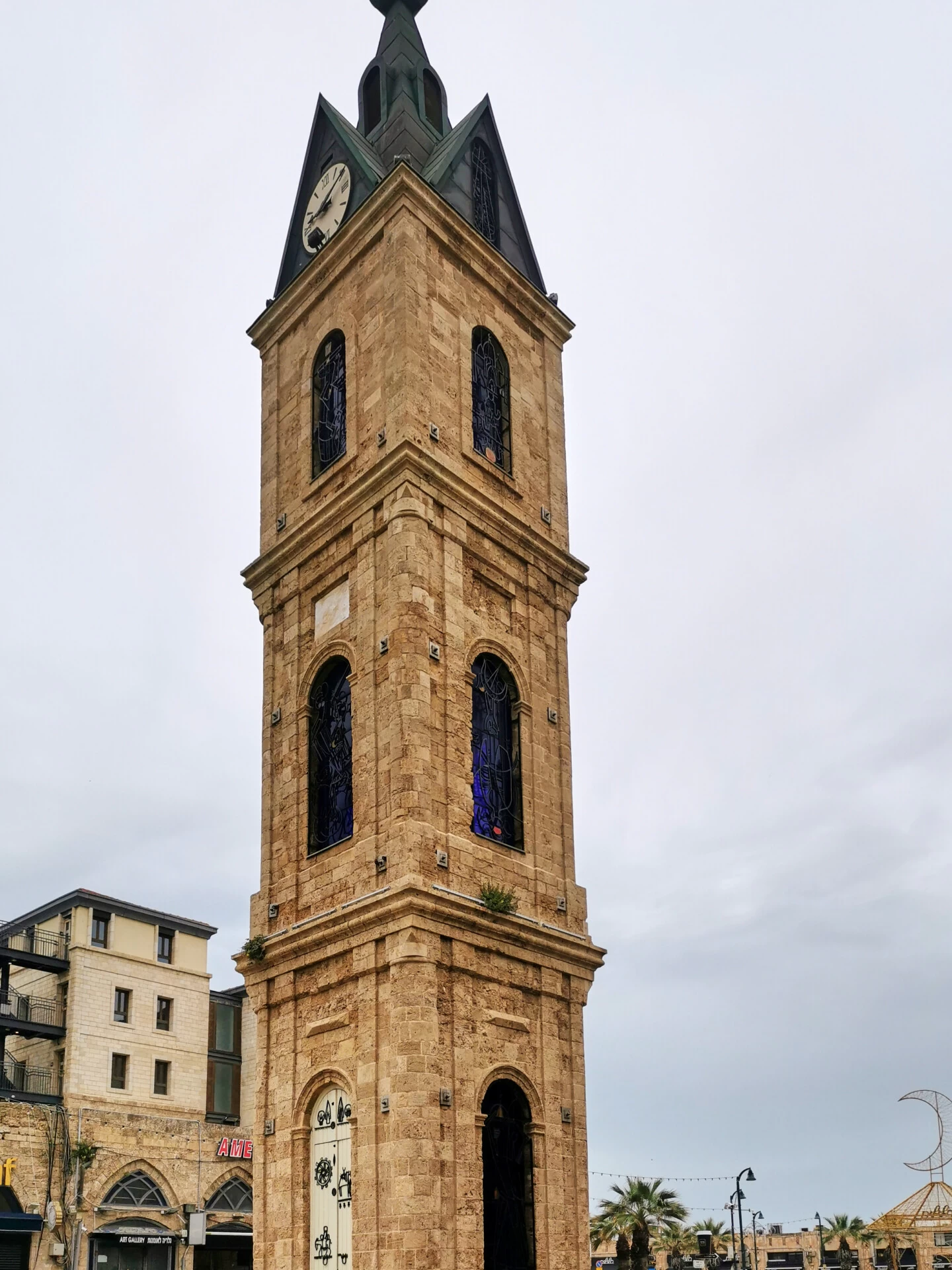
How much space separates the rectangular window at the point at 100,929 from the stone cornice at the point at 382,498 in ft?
103

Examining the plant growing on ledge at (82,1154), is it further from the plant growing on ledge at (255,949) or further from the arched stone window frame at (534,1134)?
the arched stone window frame at (534,1134)

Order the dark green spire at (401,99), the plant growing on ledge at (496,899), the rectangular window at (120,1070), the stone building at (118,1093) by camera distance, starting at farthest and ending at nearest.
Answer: the rectangular window at (120,1070)
the stone building at (118,1093)
the dark green spire at (401,99)
the plant growing on ledge at (496,899)

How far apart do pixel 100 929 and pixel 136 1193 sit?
11.8m

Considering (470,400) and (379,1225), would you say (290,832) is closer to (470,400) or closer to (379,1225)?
(379,1225)

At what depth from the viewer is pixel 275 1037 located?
19.9 m

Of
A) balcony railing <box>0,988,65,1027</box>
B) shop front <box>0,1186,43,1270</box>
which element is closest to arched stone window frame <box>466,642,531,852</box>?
shop front <box>0,1186,43,1270</box>

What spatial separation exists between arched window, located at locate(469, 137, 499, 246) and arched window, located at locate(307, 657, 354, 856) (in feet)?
28.6

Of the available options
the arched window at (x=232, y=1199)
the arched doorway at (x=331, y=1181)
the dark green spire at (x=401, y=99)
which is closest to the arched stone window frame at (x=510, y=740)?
the arched doorway at (x=331, y=1181)

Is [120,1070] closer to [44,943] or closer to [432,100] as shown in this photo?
[44,943]

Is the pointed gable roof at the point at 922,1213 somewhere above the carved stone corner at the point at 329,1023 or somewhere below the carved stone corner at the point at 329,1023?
below

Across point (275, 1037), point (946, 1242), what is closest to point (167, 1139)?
point (275, 1037)

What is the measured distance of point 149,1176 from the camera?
42062 mm

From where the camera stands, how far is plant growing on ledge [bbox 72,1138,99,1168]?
→ 1547 inches

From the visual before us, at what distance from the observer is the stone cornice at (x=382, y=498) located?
20.4 metres
